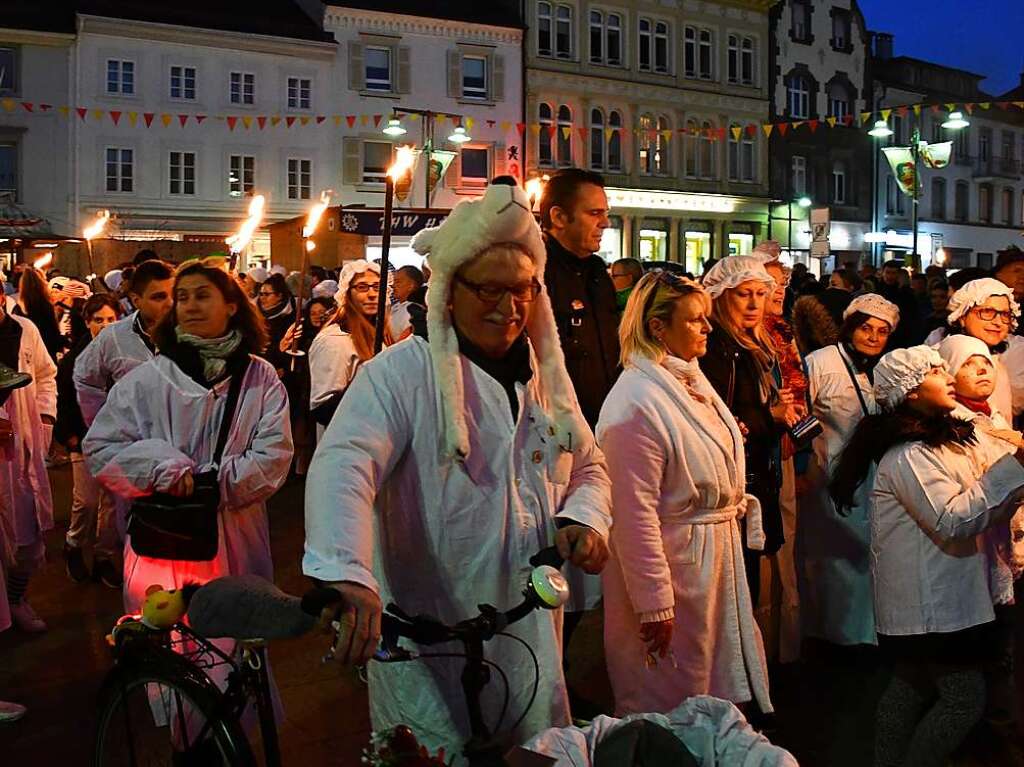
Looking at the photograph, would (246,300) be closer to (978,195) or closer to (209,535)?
(209,535)

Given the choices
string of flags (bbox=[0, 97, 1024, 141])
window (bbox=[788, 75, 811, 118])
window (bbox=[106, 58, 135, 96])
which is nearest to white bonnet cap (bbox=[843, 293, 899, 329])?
string of flags (bbox=[0, 97, 1024, 141])

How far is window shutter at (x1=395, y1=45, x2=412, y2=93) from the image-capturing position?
4044 centimetres

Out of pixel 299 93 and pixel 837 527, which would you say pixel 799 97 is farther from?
pixel 837 527

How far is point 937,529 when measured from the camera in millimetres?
4297

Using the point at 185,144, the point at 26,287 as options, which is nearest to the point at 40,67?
the point at 185,144

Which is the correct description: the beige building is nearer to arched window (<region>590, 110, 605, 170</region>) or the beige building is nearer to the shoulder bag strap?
arched window (<region>590, 110, 605, 170</region>)

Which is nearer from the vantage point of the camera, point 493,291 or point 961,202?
point 493,291

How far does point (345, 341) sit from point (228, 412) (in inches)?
132

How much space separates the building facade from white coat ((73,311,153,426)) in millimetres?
44261

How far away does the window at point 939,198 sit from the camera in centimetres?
5362

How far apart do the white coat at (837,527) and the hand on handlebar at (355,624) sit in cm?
434

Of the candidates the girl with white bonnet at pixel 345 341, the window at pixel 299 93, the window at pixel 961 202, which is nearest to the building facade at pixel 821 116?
the window at pixel 961 202

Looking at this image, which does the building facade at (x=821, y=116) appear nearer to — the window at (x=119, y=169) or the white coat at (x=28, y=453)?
the window at (x=119, y=169)

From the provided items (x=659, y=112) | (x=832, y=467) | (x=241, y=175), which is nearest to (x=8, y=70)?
(x=241, y=175)
